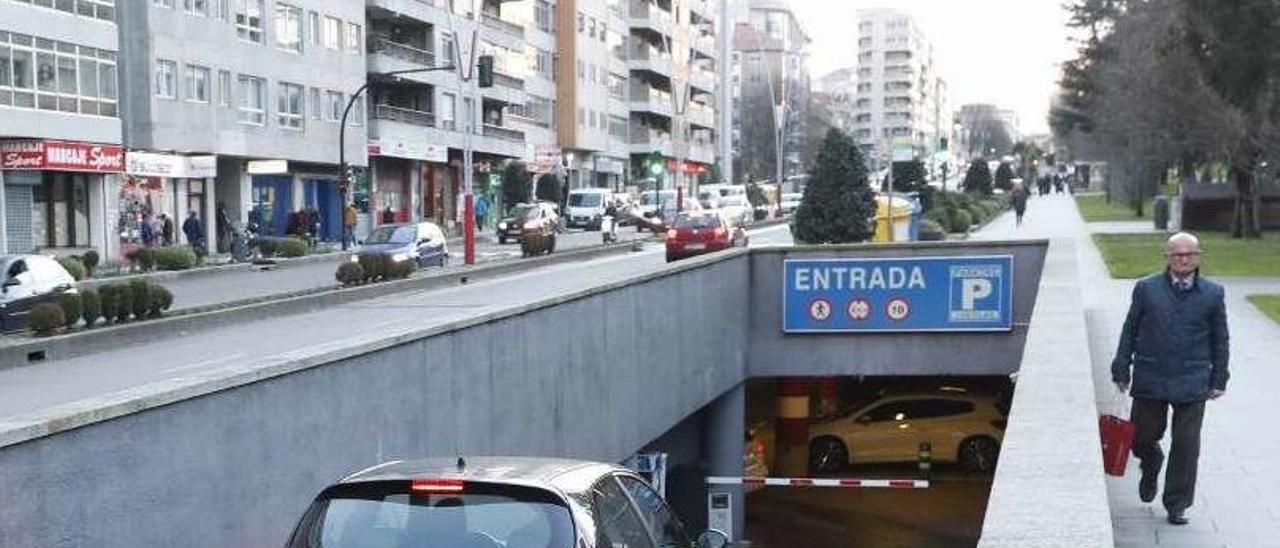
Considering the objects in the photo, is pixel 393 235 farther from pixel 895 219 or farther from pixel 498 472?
pixel 498 472

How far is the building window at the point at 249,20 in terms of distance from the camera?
4916 centimetres

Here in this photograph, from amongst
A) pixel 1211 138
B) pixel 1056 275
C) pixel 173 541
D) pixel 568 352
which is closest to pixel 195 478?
pixel 173 541

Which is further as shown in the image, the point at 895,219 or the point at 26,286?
the point at 895,219

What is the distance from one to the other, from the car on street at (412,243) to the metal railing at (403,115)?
21.9 meters

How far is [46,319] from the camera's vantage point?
66.7ft

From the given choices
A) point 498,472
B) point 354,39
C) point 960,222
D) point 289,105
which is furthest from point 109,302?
point 354,39

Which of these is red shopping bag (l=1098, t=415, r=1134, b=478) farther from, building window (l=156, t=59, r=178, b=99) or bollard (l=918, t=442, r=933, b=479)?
building window (l=156, t=59, r=178, b=99)

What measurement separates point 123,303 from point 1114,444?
56.2ft

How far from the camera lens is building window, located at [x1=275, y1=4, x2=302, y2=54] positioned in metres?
52.0

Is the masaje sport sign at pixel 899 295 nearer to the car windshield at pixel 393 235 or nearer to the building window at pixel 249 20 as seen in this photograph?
the car windshield at pixel 393 235

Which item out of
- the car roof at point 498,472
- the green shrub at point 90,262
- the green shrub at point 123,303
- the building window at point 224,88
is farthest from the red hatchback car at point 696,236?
the car roof at point 498,472

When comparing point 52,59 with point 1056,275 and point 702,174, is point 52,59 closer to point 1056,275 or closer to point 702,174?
point 1056,275

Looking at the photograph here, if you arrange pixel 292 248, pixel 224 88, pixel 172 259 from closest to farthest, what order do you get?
pixel 172 259, pixel 292 248, pixel 224 88

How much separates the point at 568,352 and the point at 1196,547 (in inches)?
327
